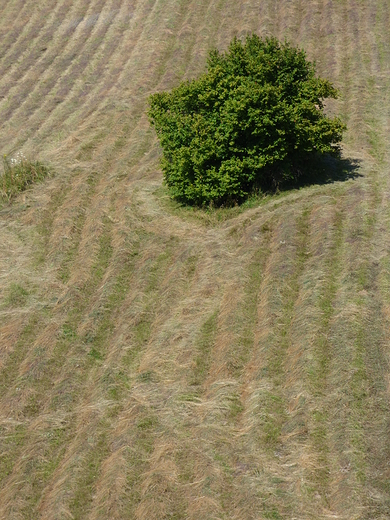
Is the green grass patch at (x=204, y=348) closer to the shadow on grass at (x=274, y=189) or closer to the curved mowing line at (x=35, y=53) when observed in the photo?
the shadow on grass at (x=274, y=189)

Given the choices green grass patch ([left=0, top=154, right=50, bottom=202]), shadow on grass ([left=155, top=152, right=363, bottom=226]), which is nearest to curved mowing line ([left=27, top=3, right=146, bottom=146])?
green grass patch ([left=0, top=154, right=50, bottom=202])

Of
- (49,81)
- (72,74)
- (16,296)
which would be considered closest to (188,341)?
(16,296)

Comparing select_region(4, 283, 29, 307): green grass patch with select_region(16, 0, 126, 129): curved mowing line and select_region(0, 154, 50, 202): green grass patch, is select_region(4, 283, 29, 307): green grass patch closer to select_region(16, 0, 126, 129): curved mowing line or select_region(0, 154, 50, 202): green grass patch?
select_region(0, 154, 50, 202): green grass patch

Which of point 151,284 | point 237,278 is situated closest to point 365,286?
point 237,278

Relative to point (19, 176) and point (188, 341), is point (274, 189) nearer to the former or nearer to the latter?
point (188, 341)

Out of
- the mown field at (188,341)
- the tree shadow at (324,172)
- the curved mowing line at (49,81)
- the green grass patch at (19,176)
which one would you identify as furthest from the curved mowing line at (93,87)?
the tree shadow at (324,172)
